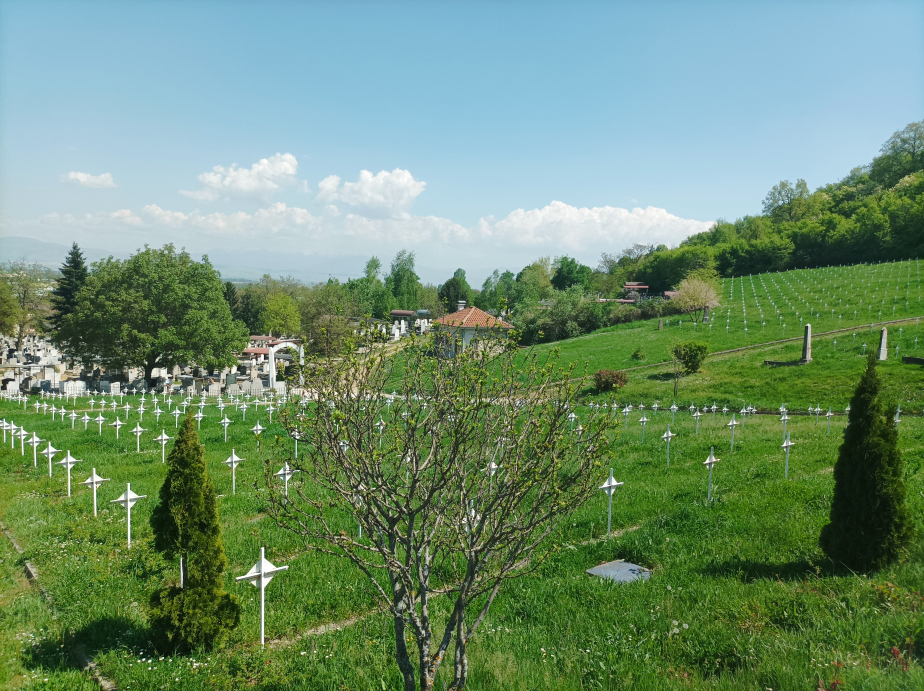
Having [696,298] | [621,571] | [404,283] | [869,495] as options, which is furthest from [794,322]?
[404,283]

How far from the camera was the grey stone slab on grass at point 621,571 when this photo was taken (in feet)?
27.3

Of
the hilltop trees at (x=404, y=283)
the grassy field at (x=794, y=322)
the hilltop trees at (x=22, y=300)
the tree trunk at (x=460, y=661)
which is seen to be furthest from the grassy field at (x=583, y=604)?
the hilltop trees at (x=404, y=283)

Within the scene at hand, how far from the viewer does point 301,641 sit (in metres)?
6.99

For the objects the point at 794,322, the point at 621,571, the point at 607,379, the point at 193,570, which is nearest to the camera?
the point at 193,570

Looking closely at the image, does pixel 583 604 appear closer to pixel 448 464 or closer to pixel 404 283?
pixel 448 464

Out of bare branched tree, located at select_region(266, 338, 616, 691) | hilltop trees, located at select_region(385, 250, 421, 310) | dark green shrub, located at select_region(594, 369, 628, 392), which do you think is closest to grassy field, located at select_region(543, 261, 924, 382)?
dark green shrub, located at select_region(594, 369, 628, 392)

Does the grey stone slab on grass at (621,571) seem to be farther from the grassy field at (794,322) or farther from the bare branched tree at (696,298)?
the bare branched tree at (696,298)

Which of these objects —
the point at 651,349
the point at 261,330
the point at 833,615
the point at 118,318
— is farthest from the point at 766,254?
the point at 833,615

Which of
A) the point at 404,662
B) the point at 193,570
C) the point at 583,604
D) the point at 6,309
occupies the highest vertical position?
the point at 6,309

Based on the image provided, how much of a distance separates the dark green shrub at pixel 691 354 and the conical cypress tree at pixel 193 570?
3054 centimetres

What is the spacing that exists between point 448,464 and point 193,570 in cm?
429

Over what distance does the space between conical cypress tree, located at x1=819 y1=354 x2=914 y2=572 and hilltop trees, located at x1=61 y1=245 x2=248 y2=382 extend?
38752 mm

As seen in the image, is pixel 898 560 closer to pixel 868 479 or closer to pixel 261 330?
pixel 868 479

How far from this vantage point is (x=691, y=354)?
33.1 meters
